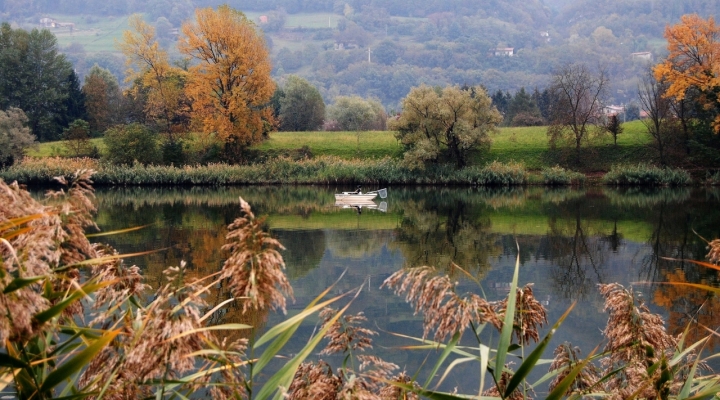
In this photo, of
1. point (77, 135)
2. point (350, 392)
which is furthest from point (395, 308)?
point (77, 135)

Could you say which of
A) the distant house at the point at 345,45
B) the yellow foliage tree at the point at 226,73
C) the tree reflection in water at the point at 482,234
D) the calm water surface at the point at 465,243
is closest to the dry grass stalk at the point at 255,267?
the calm water surface at the point at 465,243

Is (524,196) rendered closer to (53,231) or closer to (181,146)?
(181,146)

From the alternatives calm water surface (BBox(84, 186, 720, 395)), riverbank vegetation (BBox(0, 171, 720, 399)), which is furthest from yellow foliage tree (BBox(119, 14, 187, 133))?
riverbank vegetation (BBox(0, 171, 720, 399))

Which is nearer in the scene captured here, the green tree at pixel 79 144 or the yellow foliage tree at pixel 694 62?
the yellow foliage tree at pixel 694 62

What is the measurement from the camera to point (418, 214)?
26.1 m

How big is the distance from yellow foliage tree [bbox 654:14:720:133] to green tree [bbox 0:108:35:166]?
37582mm

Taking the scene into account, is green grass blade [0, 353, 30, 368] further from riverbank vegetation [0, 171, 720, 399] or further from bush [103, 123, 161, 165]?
bush [103, 123, 161, 165]

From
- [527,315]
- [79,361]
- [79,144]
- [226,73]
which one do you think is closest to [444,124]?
[226,73]

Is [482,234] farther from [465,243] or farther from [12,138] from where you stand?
[12,138]

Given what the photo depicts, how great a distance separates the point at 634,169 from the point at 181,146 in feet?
91.8

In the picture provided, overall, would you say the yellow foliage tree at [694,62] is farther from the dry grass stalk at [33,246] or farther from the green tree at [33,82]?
the green tree at [33,82]

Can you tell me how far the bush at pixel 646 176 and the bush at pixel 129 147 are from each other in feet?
90.3

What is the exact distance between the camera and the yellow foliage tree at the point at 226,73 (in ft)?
138

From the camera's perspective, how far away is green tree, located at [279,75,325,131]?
209 feet
